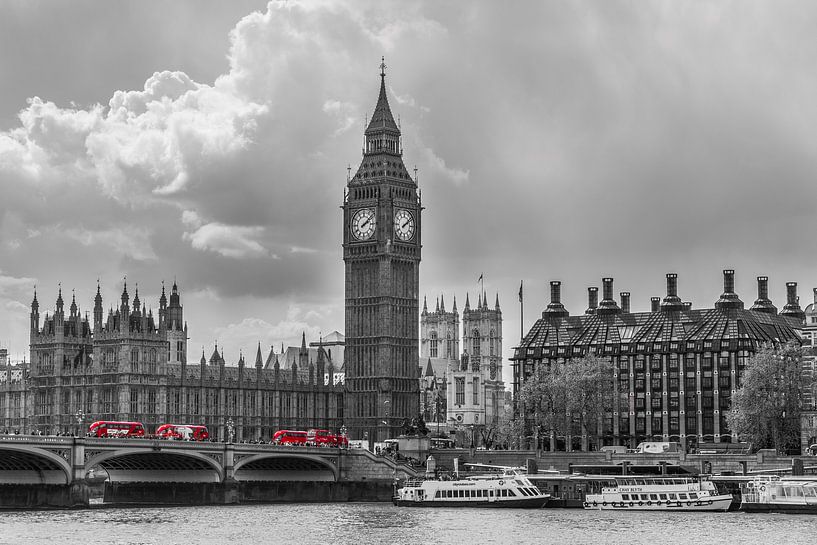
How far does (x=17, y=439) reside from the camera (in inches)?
4419

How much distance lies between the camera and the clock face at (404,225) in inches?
6786

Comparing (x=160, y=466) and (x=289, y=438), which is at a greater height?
(x=289, y=438)

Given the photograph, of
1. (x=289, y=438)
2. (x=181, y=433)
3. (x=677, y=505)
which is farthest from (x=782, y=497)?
(x=181, y=433)

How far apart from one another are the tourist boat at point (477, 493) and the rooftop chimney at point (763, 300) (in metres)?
49.5

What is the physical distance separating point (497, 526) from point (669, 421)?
56.8 meters

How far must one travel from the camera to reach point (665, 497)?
117m

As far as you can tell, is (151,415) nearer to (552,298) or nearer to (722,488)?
(552,298)

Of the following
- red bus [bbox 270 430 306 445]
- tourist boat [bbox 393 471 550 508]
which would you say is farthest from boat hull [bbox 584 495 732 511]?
red bus [bbox 270 430 306 445]

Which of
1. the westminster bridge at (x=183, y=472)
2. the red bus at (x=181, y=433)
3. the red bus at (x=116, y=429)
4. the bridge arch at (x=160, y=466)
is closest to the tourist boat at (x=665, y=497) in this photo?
the westminster bridge at (x=183, y=472)

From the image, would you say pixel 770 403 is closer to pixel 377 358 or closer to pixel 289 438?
pixel 289 438

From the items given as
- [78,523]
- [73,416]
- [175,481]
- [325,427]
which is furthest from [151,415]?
[78,523]

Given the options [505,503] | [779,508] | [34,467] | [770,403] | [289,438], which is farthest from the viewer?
[289,438]

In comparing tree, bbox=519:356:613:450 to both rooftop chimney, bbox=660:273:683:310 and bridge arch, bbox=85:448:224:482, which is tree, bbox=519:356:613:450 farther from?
bridge arch, bbox=85:448:224:482

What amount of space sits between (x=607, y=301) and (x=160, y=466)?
54.8m
